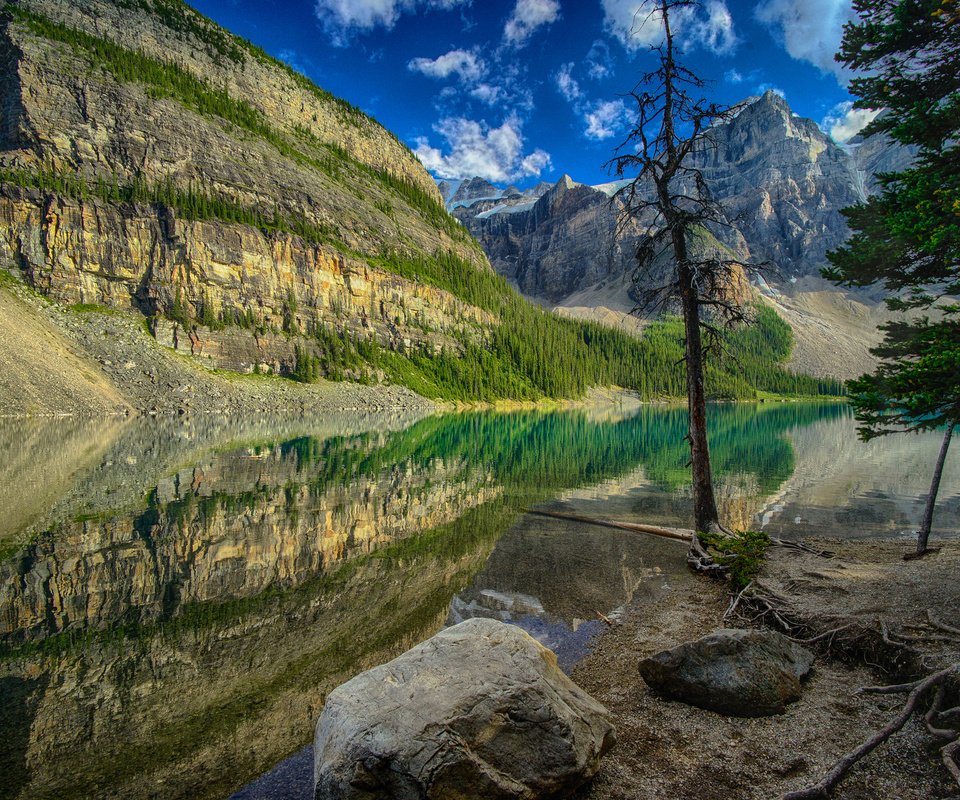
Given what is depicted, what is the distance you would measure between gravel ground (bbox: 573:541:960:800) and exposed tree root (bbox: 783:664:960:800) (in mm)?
146

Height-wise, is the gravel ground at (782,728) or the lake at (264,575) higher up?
the gravel ground at (782,728)

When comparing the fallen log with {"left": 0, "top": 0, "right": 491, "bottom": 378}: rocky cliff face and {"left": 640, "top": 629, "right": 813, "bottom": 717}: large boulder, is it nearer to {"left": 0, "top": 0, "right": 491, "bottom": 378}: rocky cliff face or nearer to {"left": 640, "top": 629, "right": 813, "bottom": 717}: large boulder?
{"left": 640, "top": 629, "right": 813, "bottom": 717}: large boulder

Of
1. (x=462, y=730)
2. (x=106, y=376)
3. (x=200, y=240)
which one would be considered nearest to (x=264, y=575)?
(x=462, y=730)

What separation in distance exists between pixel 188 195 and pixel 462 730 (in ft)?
413

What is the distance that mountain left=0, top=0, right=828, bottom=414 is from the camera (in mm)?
79938

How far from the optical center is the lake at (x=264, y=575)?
629 centimetres

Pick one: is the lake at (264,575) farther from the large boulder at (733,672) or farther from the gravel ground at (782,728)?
the large boulder at (733,672)

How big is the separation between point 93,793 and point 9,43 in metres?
146

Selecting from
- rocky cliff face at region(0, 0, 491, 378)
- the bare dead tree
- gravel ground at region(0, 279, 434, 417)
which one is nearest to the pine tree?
the bare dead tree

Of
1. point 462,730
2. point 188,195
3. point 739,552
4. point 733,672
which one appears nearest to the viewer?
point 462,730

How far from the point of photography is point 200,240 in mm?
100625

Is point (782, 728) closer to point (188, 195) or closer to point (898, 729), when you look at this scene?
point (898, 729)

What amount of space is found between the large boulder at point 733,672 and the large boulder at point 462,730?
4.84 feet

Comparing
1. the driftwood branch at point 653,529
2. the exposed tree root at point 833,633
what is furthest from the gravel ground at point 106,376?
the exposed tree root at point 833,633
